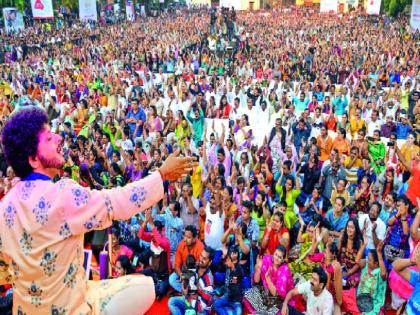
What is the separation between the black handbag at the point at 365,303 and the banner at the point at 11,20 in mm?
17967

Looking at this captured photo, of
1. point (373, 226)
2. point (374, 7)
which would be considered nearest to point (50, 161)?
point (373, 226)

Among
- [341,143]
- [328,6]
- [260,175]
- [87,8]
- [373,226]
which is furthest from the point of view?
[328,6]

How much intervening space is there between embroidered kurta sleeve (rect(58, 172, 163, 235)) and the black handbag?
9.92 ft

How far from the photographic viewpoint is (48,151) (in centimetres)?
146

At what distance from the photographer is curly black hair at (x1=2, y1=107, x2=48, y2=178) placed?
1.43 metres

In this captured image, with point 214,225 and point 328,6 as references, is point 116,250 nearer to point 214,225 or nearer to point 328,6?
point 214,225

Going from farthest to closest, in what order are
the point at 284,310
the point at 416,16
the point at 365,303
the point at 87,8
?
the point at 87,8, the point at 416,16, the point at 365,303, the point at 284,310

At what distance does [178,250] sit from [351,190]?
2.30 m

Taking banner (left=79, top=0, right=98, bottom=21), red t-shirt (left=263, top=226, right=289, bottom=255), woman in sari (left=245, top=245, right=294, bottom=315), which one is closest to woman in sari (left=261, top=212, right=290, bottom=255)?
red t-shirt (left=263, top=226, right=289, bottom=255)

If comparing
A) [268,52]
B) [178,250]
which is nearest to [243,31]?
[268,52]

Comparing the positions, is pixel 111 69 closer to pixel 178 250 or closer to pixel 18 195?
pixel 178 250

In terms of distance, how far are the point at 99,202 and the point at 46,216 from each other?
0.17 metres

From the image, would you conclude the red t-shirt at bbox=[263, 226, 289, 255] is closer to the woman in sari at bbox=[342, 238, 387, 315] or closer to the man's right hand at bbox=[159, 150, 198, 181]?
the woman in sari at bbox=[342, 238, 387, 315]

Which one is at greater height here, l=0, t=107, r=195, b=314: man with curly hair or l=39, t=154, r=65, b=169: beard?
l=39, t=154, r=65, b=169: beard
